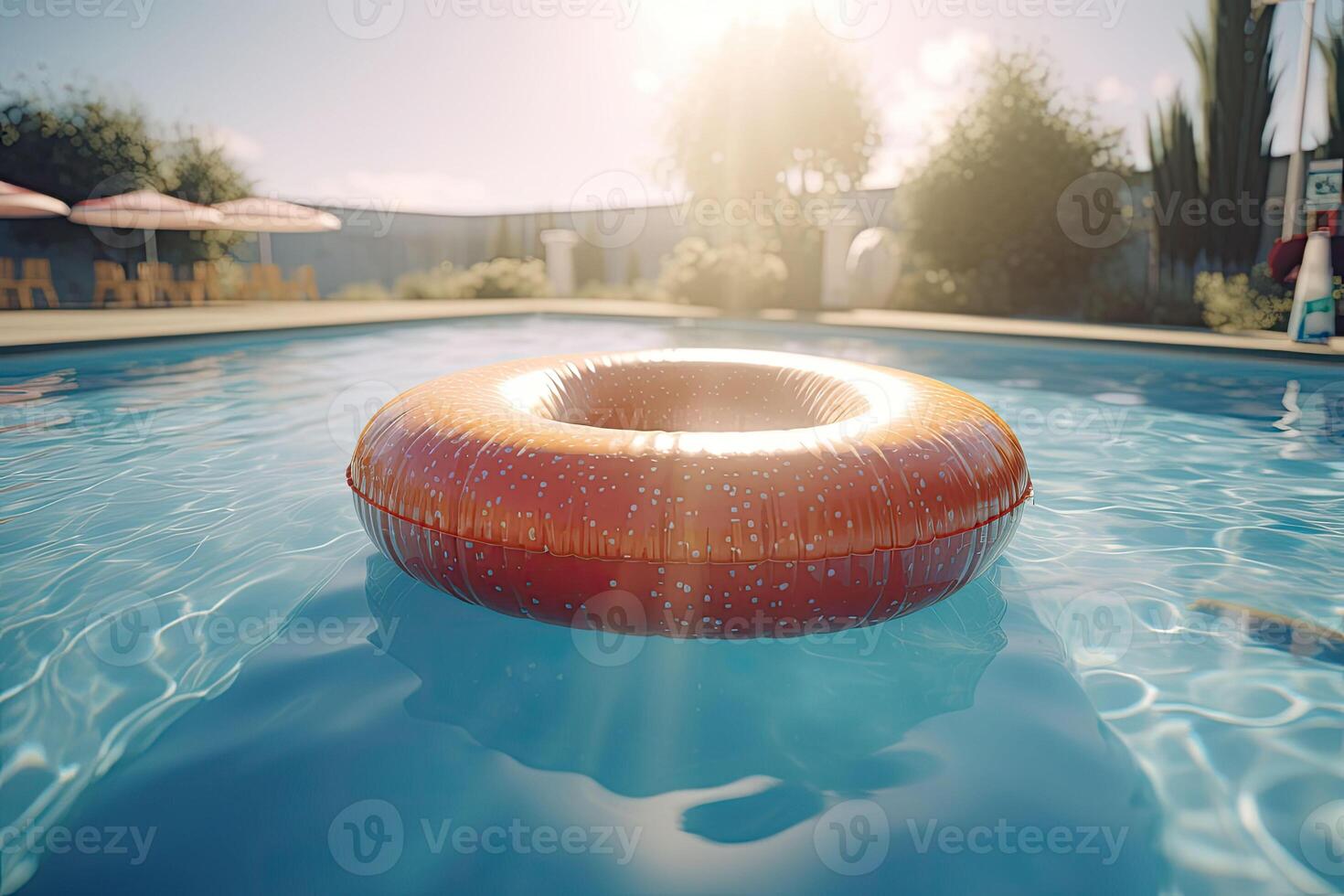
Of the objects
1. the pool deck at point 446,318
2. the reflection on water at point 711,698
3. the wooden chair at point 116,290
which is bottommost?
the reflection on water at point 711,698

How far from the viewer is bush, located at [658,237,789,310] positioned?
561 inches

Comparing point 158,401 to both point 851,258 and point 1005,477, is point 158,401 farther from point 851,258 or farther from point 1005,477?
point 851,258

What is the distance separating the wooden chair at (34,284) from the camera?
1259cm

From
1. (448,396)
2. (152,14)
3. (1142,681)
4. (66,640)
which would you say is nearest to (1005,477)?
(1142,681)

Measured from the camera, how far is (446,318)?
12.2 metres

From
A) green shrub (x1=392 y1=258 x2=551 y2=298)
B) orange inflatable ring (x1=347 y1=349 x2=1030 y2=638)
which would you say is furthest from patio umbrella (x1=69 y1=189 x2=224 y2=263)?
orange inflatable ring (x1=347 y1=349 x2=1030 y2=638)

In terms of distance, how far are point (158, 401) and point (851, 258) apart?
475 inches

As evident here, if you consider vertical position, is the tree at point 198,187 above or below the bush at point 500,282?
above

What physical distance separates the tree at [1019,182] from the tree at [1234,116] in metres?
1.80

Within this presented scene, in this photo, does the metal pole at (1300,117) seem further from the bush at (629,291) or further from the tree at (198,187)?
the tree at (198,187)

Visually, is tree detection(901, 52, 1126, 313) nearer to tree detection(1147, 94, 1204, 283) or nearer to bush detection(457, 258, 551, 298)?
tree detection(1147, 94, 1204, 283)

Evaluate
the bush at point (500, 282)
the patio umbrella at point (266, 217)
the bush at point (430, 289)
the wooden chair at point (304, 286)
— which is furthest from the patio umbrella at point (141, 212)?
the bush at point (500, 282)

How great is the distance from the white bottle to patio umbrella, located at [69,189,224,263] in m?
16.1

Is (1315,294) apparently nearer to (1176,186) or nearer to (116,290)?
(1176,186)
